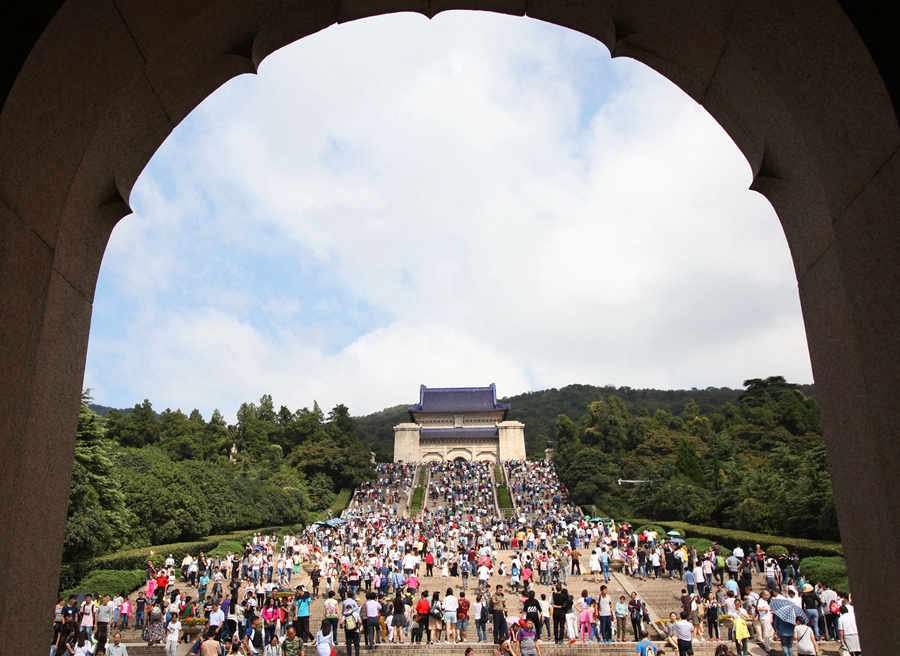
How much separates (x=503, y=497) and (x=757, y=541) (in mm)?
28841

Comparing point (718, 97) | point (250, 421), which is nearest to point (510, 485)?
point (250, 421)

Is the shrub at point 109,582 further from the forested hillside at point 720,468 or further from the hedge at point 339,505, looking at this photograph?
the hedge at point 339,505

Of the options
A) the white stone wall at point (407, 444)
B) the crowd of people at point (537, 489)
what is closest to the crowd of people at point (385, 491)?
the white stone wall at point (407, 444)

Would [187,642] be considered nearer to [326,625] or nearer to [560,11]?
[326,625]

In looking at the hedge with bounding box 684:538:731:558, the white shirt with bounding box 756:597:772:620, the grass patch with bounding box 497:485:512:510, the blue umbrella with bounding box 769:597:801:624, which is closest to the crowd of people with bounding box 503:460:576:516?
the grass patch with bounding box 497:485:512:510

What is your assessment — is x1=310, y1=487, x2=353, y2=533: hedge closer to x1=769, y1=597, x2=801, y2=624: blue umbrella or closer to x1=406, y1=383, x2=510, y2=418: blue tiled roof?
x1=406, y1=383, x2=510, y2=418: blue tiled roof

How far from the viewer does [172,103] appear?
4738 millimetres

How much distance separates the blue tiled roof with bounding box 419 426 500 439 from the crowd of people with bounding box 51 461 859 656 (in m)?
47.8

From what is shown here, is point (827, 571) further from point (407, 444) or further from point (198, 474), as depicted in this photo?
point (407, 444)

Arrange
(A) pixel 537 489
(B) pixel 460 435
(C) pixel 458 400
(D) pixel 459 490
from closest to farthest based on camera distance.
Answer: (A) pixel 537 489 < (D) pixel 459 490 < (B) pixel 460 435 < (C) pixel 458 400

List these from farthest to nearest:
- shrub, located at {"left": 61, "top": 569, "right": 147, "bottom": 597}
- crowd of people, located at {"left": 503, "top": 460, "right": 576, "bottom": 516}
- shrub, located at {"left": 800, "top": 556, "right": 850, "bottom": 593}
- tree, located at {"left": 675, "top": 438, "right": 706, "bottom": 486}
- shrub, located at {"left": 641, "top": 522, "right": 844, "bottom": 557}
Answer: crowd of people, located at {"left": 503, "top": 460, "right": 576, "bottom": 516}
tree, located at {"left": 675, "top": 438, "right": 706, "bottom": 486}
shrub, located at {"left": 641, "top": 522, "right": 844, "bottom": 557}
shrub, located at {"left": 61, "top": 569, "right": 147, "bottom": 597}
shrub, located at {"left": 800, "top": 556, "right": 850, "bottom": 593}

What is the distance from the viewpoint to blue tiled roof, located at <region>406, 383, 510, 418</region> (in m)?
81.2

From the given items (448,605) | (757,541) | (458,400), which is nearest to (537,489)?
(757,541)

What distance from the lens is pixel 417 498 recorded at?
53.5 m
